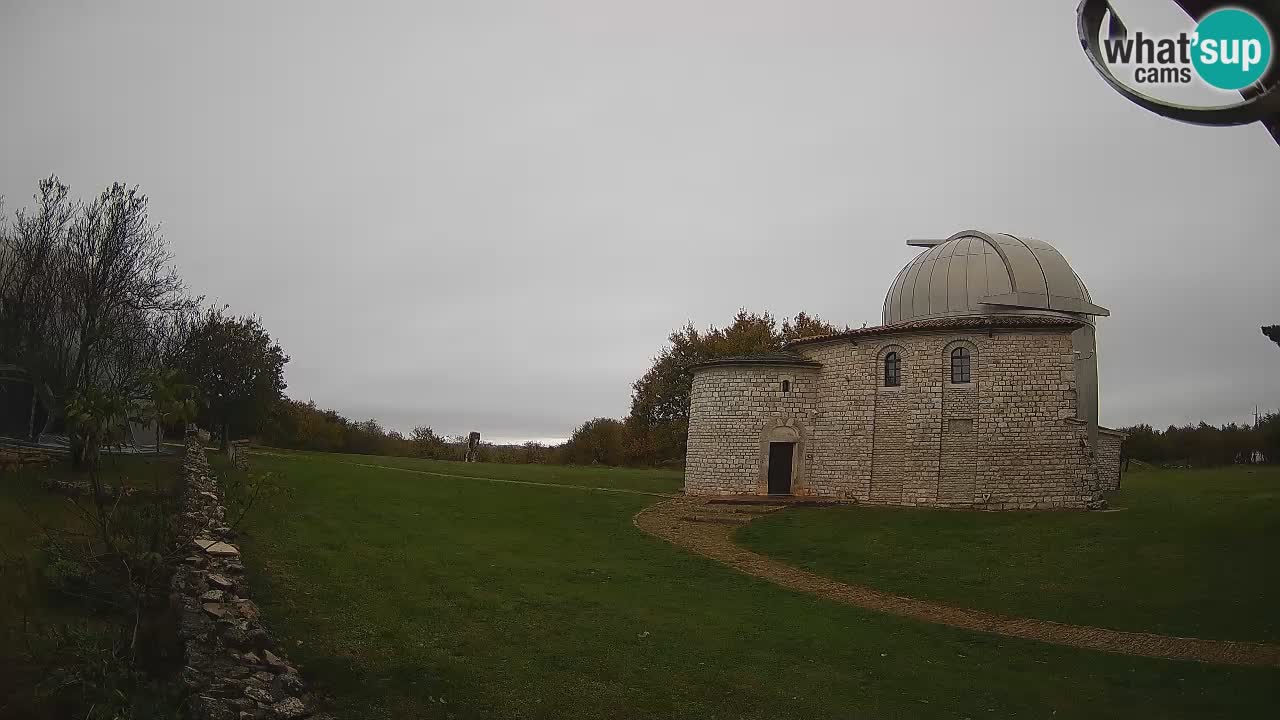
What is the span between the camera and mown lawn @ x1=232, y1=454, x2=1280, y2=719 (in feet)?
23.3

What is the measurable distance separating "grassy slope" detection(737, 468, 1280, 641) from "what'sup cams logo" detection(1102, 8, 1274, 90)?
1054cm

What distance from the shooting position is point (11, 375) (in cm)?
2175

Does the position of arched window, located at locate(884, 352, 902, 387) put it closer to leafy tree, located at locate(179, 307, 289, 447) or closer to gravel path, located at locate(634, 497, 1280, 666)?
gravel path, located at locate(634, 497, 1280, 666)

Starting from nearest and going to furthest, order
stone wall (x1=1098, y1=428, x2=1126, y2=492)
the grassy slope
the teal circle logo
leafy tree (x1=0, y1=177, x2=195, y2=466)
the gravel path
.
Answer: the teal circle logo
the gravel path
the grassy slope
leafy tree (x1=0, y1=177, x2=195, y2=466)
stone wall (x1=1098, y1=428, x2=1126, y2=492)

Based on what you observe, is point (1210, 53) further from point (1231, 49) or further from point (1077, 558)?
point (1077, 558)

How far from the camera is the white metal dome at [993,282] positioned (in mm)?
24328

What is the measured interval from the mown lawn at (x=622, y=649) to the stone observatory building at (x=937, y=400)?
39.6ft

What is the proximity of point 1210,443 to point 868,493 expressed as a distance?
→ 38.9 meters

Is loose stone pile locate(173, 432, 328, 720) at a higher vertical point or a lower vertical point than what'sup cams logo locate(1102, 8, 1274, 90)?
lower

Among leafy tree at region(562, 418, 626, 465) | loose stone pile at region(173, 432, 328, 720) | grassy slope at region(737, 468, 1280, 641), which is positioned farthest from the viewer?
leafy tree at region(562, 418, 626, 465)

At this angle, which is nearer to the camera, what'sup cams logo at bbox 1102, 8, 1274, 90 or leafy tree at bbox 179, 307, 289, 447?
what'sup cams logo at bbox 1102, 8, 1274, 90

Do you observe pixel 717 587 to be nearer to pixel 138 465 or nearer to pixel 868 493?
pixel 868 493

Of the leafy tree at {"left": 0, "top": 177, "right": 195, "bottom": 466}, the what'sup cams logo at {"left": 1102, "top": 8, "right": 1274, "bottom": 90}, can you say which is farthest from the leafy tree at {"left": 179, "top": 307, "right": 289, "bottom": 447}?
the what'sup cams logo at {"left": 1102, "top": 8, "right": 1274, "bottom": 90}

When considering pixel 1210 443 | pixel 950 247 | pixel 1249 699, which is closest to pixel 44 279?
pixel 1249 699
